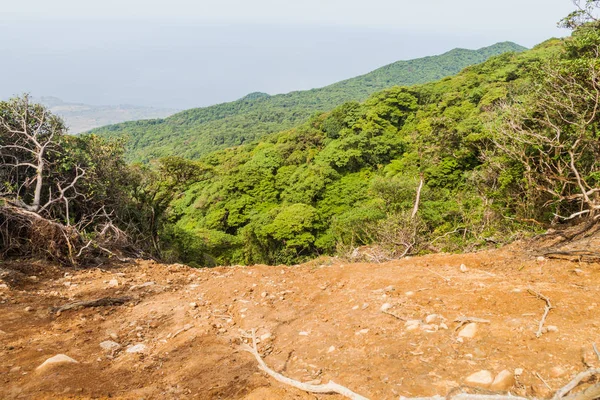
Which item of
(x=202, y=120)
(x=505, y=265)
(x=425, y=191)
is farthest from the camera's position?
(x=202, y=120)

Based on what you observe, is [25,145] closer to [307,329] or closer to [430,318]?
[307,329]

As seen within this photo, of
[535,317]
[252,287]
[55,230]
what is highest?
[55,230]

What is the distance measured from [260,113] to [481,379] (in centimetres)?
14249

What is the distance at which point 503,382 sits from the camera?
242cm

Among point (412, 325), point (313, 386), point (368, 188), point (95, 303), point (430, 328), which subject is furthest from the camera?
point (368, 188)

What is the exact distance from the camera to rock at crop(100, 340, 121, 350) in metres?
3.84

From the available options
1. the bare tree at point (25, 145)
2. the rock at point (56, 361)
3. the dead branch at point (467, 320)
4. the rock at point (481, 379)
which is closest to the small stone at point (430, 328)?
the dead branch at point (467, 320)

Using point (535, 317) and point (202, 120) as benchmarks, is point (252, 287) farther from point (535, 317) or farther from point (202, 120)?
point (202, 120)

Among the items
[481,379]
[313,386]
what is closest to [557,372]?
[481,379]

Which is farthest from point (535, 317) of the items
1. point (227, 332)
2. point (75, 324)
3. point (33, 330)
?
point (33, 330)

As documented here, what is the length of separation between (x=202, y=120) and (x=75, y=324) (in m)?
159

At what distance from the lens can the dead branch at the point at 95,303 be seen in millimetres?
4676

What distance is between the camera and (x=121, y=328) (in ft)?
14.3

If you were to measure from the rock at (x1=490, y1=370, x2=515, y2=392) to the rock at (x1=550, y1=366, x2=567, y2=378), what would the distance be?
0.92ft
